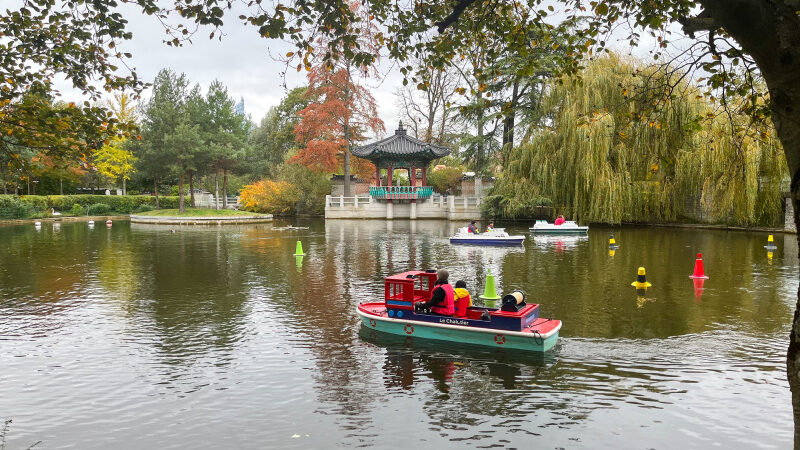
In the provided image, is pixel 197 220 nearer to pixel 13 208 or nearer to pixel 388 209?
pixel 13 208

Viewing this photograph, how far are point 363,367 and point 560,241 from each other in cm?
1946

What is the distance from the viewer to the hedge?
140ft

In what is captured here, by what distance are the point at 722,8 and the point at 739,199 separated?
96.0 ft

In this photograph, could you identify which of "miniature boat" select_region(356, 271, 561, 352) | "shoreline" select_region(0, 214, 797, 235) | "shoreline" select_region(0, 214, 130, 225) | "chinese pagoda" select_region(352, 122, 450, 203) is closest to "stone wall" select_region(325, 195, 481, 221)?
"chinese pagoda" select_region(352, 122, 450, 203)

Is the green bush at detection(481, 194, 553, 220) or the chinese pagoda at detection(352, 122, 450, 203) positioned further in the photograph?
the chinese pagoda at detection(352, 122, 450, 203)

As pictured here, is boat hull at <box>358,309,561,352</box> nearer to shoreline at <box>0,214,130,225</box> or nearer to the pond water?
the pond water

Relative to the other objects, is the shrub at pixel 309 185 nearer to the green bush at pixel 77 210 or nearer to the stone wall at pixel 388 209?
the stone wall at pixel 388 209

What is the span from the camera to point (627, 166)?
105 feet

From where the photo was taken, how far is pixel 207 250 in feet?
78.1

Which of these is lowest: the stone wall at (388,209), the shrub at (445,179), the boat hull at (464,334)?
the boat hull at (464,334)

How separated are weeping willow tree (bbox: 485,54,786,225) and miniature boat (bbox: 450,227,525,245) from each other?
727cm

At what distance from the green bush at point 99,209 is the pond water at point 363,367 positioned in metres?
36.8

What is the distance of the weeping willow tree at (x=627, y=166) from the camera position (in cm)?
2797

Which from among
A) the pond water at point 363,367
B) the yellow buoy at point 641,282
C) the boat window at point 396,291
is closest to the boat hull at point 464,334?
the pond water at point 363,367
